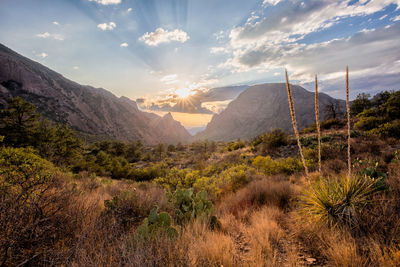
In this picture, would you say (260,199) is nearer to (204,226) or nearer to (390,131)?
(204,226)

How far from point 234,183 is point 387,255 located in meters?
5.55

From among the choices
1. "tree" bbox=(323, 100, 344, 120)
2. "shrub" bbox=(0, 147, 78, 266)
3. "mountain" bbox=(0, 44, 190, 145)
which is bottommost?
"shrub" bbox=(0, 147, 78, 266)

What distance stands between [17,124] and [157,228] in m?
18.9

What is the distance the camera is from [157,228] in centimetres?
276

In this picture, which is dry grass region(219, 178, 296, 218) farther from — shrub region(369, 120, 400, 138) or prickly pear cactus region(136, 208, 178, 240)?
shrub region(369, 120, 400, 138)

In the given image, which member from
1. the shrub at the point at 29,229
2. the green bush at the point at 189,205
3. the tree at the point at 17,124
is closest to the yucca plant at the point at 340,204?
the green bush at the point at 189,205

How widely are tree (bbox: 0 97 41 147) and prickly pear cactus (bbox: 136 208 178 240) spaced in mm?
16923

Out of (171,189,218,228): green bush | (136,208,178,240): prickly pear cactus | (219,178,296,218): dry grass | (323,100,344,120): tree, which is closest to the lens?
(136,208,178,240): prickly pear cactus

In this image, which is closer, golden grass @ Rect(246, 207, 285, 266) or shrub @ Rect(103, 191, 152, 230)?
golden grass @ Rect(246, 207, 285, 266)

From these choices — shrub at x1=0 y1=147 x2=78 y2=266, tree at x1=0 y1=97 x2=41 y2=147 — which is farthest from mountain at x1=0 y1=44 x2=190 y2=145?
shrub at x1=0 y1=147 x2=78 y2=266

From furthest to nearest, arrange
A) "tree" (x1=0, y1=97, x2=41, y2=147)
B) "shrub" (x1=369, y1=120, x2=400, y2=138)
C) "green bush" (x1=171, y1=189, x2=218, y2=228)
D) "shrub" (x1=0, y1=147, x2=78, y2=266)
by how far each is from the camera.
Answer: "tree" (x1=0, y1=97, x2=41, y2=147) → "shrub" (x1=369, y1=120, x2=400, y2=138) → "green bush" (x1=171, y1=189, x2=218, y2=228) → "shrub" (x1=0, y1=147, x2=78, y2=266)

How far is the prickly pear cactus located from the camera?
2492mm

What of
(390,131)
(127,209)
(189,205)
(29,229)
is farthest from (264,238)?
(390,131)

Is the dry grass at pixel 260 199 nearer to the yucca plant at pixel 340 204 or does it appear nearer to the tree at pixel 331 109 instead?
the yucca plant at pixel 340 204
